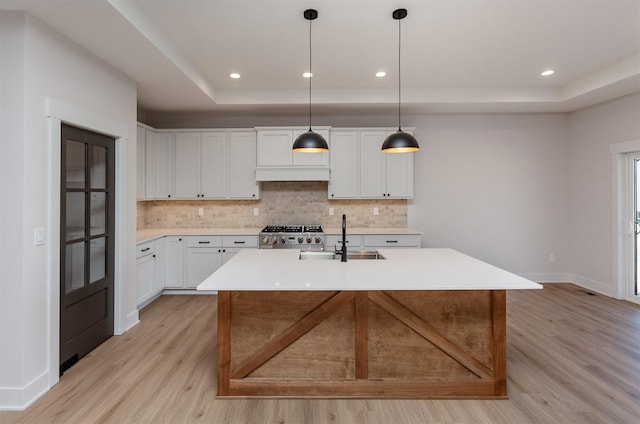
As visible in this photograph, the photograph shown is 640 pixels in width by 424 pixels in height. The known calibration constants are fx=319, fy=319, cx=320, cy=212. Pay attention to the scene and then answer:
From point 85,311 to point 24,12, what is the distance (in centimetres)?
229

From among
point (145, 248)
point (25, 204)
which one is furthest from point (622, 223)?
point (25, 204)

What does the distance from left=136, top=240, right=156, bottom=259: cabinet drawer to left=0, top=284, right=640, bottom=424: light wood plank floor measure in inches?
32.9

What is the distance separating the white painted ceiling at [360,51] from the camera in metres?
2.53

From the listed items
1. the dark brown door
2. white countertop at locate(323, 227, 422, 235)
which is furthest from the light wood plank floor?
white countertop at locate(323, 227, 422, 235)

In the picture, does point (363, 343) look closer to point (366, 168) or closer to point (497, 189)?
point (366, 168)

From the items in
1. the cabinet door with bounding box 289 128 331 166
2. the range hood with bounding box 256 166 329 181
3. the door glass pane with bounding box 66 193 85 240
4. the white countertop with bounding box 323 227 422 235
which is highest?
the cabinet door with bounding box 289 128 331 166

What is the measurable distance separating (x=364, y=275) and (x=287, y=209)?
3012 millimetres

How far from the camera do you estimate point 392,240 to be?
4.46 meters

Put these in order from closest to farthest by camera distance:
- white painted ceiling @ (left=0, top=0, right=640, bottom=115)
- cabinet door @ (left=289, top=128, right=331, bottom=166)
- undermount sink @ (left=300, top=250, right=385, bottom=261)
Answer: white painted ceiling @ (left=0, top=0, right=640, bottom=115) < undermount sink @ (left=300, top=250, right=385, bottom=261) < cabinet door @ (left=289, top=128, right=331, bottom=166)

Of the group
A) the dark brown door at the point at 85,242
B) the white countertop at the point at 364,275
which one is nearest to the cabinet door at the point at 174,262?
the dark brown door at the point at 85,242

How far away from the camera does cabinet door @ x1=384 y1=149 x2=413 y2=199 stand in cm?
470

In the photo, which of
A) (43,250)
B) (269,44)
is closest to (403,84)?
(269,44)

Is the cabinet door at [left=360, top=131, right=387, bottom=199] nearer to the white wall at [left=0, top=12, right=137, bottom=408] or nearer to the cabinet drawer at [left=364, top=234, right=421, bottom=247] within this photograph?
the cabinet drawer at [left=364, top=234, right=421, bottom=247]

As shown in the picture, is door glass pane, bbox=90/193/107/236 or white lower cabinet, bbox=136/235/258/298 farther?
white lower cabinet, bbox=136/235/258/298
